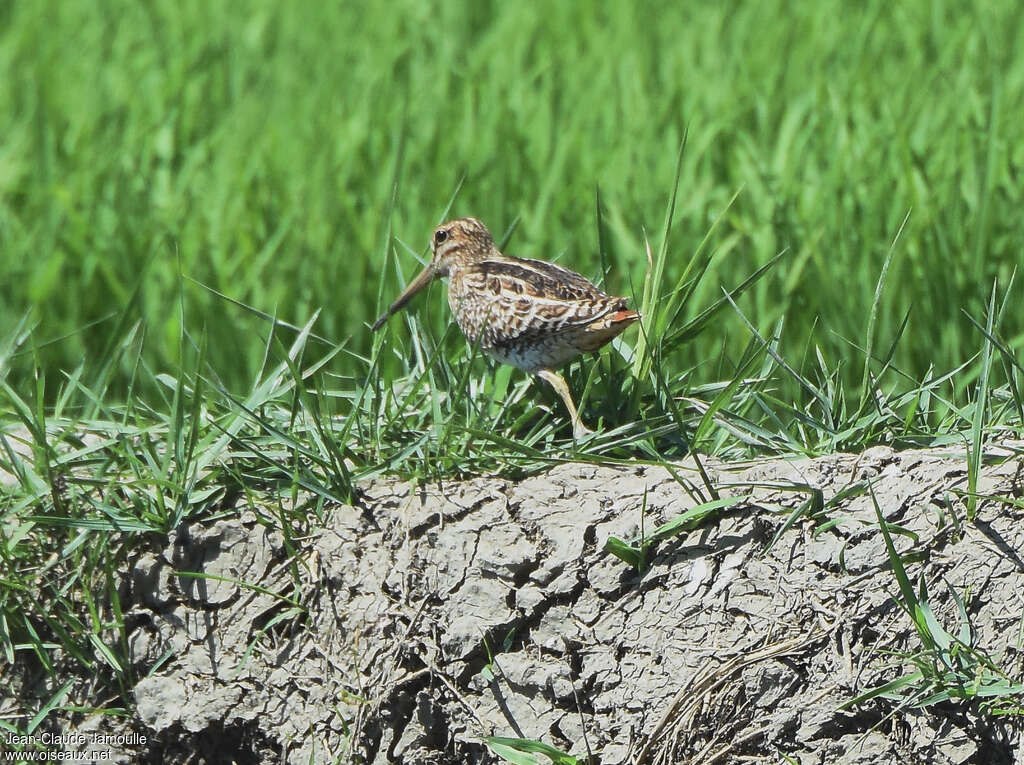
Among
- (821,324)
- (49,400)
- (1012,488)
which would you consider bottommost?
(49,400)

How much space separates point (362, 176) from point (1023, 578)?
128 inches

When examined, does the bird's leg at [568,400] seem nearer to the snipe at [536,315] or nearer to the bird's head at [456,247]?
the snipe at [536,315]

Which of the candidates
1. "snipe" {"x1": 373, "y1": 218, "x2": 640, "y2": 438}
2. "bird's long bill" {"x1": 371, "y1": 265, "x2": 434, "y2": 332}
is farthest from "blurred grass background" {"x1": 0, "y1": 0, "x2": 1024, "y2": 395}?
"snipe" {"x1": 373, "y1": 218, "x2": 640, "y2": 438}

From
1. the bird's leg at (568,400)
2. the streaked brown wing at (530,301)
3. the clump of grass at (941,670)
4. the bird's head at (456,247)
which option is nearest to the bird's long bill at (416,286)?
the bird's head at (456,247)

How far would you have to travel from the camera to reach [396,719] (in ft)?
9.82

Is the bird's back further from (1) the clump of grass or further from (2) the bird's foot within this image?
(1) the clump of grass

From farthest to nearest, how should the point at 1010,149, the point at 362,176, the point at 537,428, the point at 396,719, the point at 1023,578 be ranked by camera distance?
the point at 362,176, the point at 1010,149, the point at 537,428, the point at 396,719, the point at 1023,578

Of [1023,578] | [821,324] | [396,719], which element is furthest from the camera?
[821,324]

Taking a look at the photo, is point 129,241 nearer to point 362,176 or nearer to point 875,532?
point 362,176

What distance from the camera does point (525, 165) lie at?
16.7 feet

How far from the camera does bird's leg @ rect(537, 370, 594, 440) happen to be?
10.7 feet

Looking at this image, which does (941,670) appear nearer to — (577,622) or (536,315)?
(577,622)

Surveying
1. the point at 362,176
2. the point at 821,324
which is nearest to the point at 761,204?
the point at 821,324

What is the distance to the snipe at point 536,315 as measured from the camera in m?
3.29
